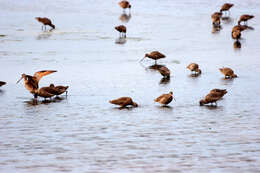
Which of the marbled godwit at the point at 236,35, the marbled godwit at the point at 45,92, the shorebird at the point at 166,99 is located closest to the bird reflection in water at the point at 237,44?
the marbled godwit at the point at 236,35

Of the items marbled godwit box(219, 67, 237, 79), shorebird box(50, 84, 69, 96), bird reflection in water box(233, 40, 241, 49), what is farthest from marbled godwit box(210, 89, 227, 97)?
bird reflection in water box(233, 40, 241, 49)

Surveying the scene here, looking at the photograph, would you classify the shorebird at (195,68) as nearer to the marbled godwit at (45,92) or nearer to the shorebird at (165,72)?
the shorebird at (165,72)

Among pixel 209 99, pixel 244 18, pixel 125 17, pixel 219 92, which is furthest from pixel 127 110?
pixel 125 17

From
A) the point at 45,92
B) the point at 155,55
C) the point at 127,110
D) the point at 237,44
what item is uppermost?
the point at 237,44

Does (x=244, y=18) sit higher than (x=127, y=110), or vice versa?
(x=244, y=18)

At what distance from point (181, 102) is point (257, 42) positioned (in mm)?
11568

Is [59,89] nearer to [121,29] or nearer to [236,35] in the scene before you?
[121,29]

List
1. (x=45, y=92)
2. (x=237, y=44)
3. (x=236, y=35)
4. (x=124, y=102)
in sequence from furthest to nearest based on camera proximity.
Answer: (x=236, y=35) < (x=237, y=44) < (x=45, y=92) < (x=124, y=102)

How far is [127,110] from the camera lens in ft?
49.2

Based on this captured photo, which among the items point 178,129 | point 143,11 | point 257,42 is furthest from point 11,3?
point 178,129

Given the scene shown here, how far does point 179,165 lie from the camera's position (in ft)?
34.6

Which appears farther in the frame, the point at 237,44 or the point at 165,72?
the point at 237,44

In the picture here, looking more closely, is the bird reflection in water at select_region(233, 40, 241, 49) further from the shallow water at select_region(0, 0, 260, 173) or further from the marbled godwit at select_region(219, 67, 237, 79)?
the marbled godwit at select_region(219, 67, 237, 79)

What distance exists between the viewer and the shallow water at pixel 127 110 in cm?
1097
